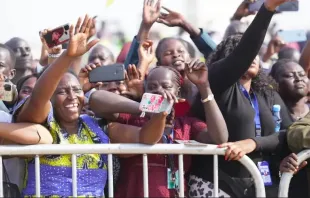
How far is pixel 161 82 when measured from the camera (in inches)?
227

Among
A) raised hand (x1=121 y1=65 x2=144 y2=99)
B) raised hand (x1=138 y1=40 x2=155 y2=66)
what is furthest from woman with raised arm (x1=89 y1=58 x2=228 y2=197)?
raised hand (x1=138 y1=40 x2=155 y2=66)

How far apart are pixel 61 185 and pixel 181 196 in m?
0.80

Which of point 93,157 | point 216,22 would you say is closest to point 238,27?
point 93,157

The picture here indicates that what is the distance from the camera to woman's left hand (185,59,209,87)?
558cm

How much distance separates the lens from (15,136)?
17.3 feet

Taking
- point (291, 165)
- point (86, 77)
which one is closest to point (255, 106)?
point (291, 165)

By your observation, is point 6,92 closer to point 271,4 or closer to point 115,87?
point 115,87

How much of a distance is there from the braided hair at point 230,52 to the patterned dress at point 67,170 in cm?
120

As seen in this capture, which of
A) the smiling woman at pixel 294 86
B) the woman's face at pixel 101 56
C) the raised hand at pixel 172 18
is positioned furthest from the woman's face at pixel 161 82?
the woman's face at pixel 101 56

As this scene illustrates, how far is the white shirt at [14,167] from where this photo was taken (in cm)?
558

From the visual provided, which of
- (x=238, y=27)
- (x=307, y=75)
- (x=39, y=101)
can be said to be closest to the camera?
(x=39, y=101)

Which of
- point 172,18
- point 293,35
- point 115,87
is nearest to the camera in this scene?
point 115,87

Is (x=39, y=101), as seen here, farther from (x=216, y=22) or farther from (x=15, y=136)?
(x=216, y=22)

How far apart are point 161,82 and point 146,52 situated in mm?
1112
